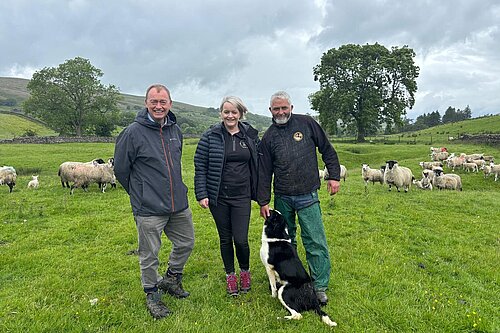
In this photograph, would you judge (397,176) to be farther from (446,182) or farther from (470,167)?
(470,167)

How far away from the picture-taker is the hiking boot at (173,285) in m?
5.05

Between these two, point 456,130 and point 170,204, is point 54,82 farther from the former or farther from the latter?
point 456,130

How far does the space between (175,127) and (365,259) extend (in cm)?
469

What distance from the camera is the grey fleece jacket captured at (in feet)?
14.2

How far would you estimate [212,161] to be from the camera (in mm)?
4727

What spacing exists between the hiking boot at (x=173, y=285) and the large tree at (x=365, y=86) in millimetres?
43200

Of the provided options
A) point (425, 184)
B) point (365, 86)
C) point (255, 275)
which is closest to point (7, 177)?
point (255, 275)

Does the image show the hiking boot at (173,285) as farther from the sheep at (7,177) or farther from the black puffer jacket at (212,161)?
the sheep at (7,177)

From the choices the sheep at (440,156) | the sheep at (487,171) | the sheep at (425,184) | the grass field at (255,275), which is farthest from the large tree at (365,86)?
the grass field at (255,275)

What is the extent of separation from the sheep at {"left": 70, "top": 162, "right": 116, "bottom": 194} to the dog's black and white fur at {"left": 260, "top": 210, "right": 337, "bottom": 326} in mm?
12575

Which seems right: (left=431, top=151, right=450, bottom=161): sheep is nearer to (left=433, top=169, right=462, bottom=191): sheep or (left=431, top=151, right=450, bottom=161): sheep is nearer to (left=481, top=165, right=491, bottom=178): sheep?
(left=481, top=165, right=491, bottom=178): sheep

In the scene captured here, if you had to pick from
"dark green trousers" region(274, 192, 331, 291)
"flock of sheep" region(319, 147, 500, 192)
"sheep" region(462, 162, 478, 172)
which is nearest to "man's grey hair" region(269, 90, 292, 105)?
"dark green trousers" region(274, 192, 331, 291)

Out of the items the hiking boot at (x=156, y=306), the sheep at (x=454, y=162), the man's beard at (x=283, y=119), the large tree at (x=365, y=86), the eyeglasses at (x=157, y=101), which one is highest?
the large tree at (x=365, y=86)

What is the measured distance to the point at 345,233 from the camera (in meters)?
8.26
